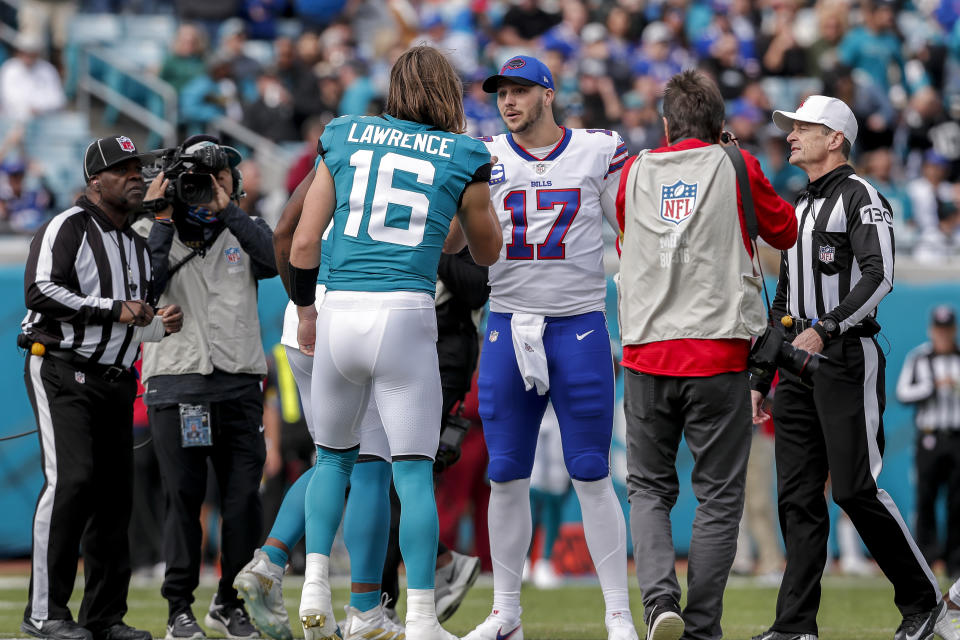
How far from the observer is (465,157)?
5.22 metres

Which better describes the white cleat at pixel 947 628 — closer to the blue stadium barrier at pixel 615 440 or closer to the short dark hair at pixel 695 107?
the short dark hair at pixel 695 107

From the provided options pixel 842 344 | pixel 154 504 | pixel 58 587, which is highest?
pixel 842 344

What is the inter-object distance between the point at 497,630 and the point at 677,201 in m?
2.00

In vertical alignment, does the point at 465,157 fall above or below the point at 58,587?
above

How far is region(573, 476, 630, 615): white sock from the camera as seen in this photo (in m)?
5.89

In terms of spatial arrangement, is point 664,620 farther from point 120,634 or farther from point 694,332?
point 120,634

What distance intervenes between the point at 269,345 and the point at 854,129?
7.00 m

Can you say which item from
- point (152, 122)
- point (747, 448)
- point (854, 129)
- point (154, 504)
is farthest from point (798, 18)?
point (747, 448)

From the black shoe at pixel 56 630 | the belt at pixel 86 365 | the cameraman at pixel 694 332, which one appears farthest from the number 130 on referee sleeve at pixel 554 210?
the black shoe at pixel 56 630

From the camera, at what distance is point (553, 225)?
6.04m

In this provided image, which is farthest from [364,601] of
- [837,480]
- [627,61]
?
[627,61]

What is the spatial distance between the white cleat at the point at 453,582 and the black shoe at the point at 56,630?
175 cm

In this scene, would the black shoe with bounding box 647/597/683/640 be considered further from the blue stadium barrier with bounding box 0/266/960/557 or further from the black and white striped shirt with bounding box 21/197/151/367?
the blue stadium barrier with bounding box 0/266/960/557

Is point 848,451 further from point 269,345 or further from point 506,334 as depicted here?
point 269,345
